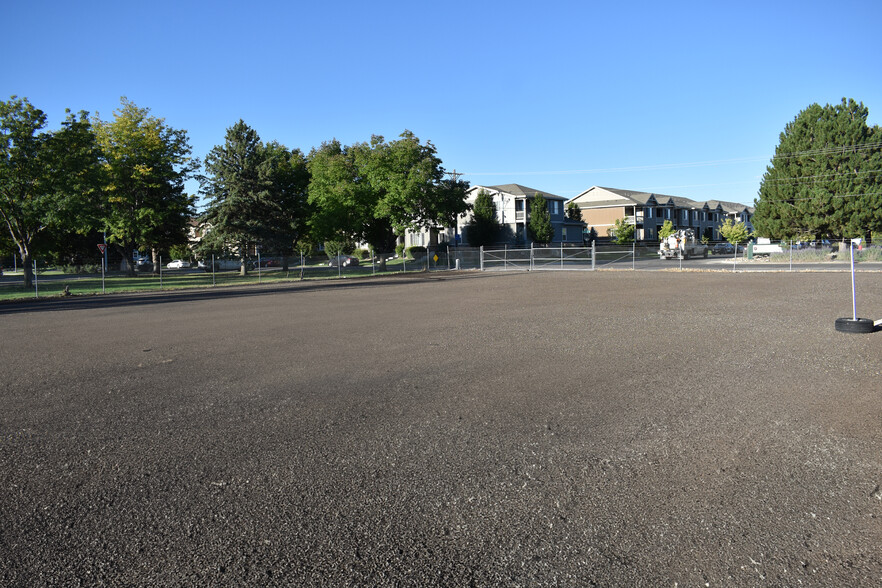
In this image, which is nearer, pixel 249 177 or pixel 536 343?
pixel 536 343

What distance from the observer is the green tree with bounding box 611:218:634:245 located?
71375 mm

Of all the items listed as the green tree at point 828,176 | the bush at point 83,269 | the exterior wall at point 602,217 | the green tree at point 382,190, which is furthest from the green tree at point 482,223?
the bush at point 83,269

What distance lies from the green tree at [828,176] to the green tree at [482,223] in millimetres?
28767

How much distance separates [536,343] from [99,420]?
6576 mm

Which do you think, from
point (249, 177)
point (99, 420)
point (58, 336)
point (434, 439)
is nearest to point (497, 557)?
point (434, 439)

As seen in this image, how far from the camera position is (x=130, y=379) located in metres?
7.58

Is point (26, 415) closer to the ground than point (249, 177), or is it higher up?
closer to the ground

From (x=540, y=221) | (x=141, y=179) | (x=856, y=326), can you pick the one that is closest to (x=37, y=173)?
(x=141, y=179)

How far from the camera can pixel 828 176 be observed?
43.6 metres

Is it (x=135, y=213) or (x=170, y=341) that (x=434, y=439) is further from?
(x=135, y=213)

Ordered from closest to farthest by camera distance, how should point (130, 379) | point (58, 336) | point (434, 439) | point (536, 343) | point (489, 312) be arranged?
point (434, 439)
point (130, 379)
point (536, 343)
point (58, 336)
point (489, 312)

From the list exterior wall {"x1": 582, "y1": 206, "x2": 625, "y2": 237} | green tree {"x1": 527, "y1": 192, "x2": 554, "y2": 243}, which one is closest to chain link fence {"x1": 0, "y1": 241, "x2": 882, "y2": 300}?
green tree {"x1": 527, "y1": 192, "x2": 554, "y2": 243}

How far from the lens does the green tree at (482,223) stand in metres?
65.7

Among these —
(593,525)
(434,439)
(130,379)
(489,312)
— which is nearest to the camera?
(593,525)
